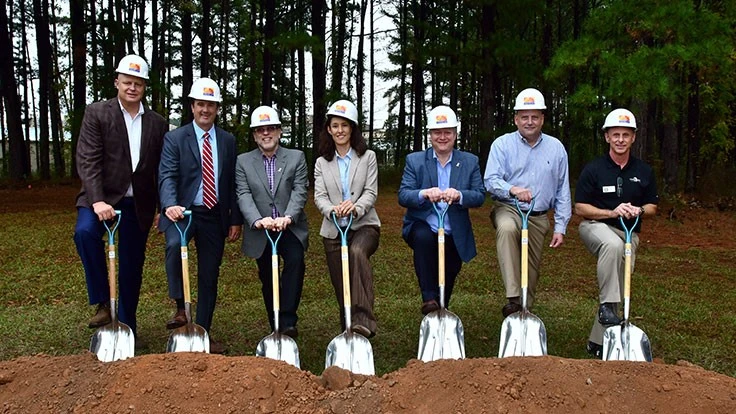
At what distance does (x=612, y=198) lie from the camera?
555 centimetres

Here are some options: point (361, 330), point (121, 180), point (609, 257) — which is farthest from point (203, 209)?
point (609, 257)

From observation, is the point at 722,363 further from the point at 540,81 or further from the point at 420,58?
the point at 420,58

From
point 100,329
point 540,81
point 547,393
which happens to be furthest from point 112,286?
point 540,81

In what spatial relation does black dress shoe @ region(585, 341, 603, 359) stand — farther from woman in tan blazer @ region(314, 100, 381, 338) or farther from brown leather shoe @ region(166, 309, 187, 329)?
brown leather shoe @ region(166, 309, 187, 329)

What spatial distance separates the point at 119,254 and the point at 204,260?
0.78 m

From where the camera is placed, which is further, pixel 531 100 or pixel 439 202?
pixel 531 100

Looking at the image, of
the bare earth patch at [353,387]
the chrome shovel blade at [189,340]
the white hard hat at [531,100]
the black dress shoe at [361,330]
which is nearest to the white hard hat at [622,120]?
the white hard hat at [531,100]

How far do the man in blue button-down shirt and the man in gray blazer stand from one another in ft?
5.49

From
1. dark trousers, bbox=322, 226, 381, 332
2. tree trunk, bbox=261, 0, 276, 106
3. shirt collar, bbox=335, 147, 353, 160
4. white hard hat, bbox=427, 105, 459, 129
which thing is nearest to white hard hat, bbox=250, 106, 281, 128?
shirt collar, bbox=335, 147, 353, 160

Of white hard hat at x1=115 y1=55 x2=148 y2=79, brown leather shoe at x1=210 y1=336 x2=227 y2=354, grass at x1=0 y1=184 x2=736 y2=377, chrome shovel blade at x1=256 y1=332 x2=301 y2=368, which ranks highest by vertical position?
white hard hat at x1=115 y1=55 x2=148 y2=79

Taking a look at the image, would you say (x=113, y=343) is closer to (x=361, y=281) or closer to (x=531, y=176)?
(x=361, y=281)

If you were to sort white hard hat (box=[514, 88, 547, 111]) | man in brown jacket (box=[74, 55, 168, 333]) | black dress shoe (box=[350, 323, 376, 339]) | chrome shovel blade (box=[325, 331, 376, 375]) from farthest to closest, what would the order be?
white hard hat (box=[514, 88, 547, 111]), man in brown jacket (box=[74, 55, 168, 333]), black dress shoe (box=[350, 323, 376, 339]), chrome shovel blade (box=[325, 331, 376, 375])

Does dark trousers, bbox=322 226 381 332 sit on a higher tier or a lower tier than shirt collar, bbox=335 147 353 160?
lower

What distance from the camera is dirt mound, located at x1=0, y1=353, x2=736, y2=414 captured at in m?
3.67
